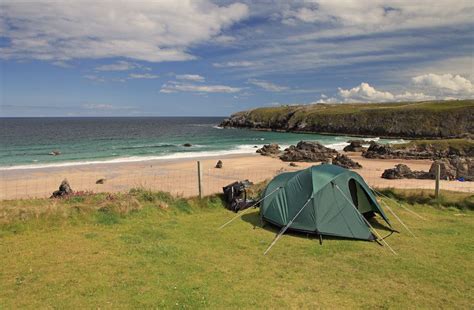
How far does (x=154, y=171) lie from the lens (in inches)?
1328

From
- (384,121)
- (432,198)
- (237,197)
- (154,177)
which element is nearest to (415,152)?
(432,198)

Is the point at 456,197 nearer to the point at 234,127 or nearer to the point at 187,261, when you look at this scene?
the point at 187,261

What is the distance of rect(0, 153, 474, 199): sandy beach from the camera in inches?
941

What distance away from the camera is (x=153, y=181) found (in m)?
27.2

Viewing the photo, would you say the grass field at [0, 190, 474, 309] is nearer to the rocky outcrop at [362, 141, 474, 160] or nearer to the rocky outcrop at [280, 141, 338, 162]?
the rocky outcrop at [280, 141, 338, 162]

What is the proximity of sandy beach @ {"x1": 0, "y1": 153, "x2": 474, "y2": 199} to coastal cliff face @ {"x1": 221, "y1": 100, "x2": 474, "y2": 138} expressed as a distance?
1711 inches

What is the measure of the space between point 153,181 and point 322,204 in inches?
724

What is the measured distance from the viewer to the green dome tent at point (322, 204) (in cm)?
1102

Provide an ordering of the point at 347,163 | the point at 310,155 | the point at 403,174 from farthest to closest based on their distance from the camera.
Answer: the point at 310,155, the point at 347,163, the point at 403,174

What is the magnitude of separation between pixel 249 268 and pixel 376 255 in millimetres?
3646

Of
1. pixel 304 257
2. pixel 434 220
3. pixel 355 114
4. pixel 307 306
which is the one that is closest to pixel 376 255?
pixel 304 257

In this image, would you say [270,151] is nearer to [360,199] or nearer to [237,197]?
[237,197]

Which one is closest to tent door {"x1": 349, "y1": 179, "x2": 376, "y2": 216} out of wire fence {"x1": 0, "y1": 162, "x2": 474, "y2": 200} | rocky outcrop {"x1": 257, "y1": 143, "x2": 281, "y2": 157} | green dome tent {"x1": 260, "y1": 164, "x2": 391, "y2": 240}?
green dome tent {"x1": 260, "y1": 164, "x2": 391, "y2": 240}

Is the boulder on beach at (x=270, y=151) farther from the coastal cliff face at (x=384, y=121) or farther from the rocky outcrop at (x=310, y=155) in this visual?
the coastal cliff face at (x=384, y=121)
